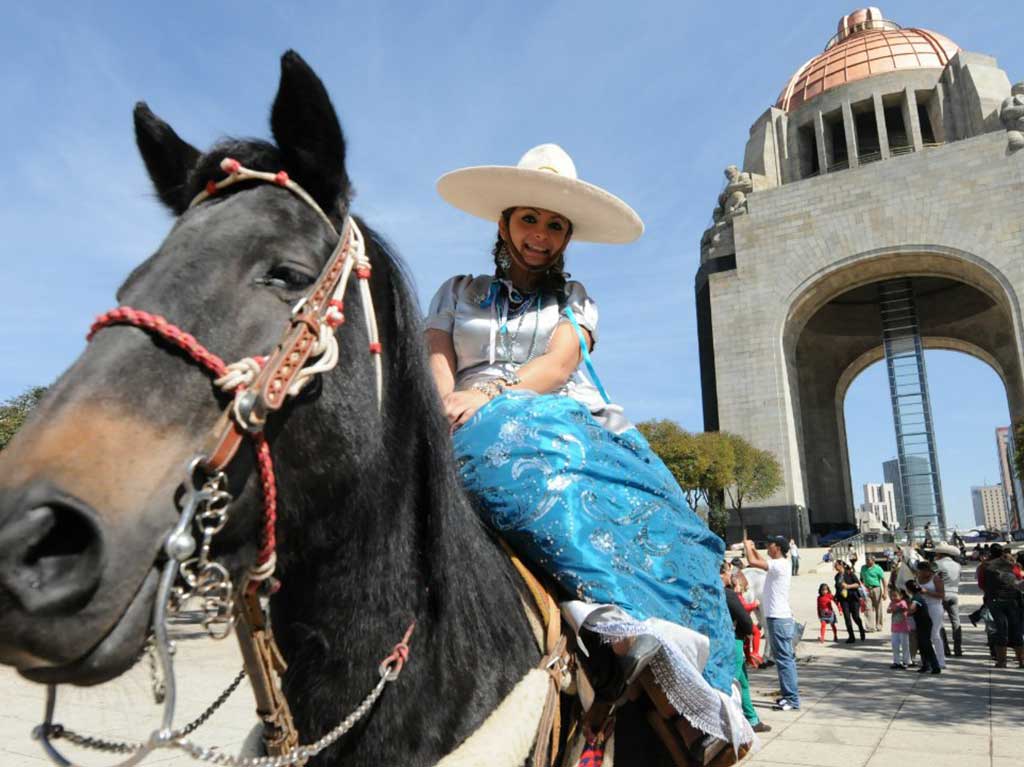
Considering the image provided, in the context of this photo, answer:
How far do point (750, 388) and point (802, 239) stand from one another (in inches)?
302

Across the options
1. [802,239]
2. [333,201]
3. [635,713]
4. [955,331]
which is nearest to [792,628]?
[635,713]

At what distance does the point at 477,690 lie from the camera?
1.82m

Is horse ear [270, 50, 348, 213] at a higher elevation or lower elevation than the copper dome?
lower

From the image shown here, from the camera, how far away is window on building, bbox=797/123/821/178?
41438 millimetres

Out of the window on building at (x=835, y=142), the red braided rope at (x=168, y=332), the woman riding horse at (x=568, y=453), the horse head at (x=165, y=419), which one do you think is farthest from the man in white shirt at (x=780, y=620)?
the window on building at (x=835, y=142)

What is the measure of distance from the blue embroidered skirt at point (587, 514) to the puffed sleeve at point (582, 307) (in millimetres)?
408

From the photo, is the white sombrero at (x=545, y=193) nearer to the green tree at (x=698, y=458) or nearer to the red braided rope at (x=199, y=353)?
the red braided rope at (x=199, y=353)

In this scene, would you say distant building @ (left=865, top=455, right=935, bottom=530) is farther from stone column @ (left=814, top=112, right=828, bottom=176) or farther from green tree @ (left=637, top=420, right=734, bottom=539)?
stone column @ (left=814, top=112, right=828, bottom=176)

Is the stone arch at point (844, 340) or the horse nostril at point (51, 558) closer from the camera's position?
the horse nostril at point (51, 558)

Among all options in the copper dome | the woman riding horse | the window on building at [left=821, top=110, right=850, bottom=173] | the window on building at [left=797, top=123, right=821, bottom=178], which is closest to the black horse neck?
the woman riding horse

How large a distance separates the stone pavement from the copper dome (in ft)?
125

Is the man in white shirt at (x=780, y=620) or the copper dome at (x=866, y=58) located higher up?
the copper dome at (x=866, y=58)

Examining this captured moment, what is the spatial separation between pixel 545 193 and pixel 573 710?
1895mm

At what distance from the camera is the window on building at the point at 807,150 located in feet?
136
